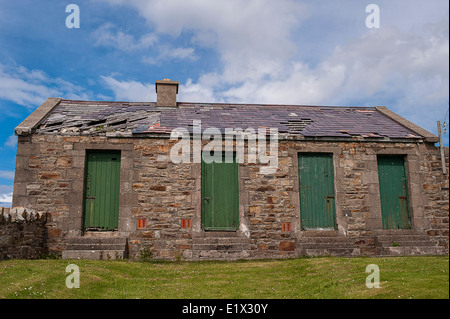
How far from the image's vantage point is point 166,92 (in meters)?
14.4

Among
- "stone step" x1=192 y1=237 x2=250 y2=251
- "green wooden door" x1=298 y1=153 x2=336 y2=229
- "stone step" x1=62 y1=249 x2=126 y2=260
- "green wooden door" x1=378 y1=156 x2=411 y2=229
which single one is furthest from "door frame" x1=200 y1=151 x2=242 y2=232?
"green wooden door" x1=378 y1=156 x2=411 y2=229

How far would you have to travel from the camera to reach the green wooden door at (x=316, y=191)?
1151 cm

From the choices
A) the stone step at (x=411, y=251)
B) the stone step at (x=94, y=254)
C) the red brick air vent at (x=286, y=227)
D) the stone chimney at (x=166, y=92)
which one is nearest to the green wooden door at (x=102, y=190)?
the stone step at (x=94, y=254)

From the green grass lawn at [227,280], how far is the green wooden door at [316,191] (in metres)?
2.22

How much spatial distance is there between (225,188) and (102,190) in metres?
3.53

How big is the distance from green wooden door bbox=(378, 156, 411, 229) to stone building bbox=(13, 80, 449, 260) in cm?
3

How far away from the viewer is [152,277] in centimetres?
816

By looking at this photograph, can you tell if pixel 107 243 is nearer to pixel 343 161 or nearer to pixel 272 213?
pixel 272 213

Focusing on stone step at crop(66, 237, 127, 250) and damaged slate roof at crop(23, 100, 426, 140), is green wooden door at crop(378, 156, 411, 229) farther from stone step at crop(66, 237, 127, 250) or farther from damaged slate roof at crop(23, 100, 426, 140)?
stone step at crop(66, 237, 127, 250)

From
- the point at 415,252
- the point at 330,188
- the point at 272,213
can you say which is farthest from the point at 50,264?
the point at 415,252

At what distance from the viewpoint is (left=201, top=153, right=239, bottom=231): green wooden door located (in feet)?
36.6

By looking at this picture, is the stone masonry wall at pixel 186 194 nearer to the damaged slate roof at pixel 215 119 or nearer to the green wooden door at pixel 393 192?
the green wooden door at pixel 393 192

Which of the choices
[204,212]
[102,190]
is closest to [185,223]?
[204,212]

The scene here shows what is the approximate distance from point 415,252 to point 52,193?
1028 cm
